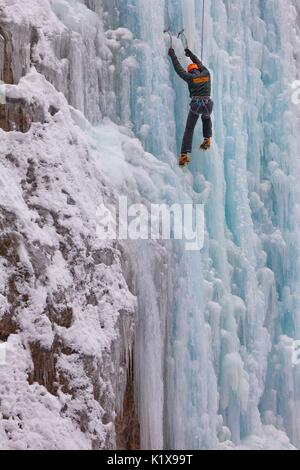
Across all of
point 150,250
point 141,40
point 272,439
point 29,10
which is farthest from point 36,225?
point 272,439

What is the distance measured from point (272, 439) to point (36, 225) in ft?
13.6

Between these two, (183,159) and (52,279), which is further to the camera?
(183,159)

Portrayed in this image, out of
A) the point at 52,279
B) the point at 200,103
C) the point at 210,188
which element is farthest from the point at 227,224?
the point at 52,279

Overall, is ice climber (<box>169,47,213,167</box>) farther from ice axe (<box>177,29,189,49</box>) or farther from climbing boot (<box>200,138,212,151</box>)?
ice axe (<box>177,29,189,49</box>)

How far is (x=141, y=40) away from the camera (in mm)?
7762

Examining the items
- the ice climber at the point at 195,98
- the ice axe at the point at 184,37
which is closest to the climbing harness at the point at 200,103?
the ice climber at the point at 195,98

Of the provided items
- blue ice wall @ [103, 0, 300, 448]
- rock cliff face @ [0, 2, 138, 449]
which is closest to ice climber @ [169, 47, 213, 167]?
blue ice wall @ [103, 0, 300, 448]

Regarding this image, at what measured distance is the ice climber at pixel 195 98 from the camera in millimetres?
7617

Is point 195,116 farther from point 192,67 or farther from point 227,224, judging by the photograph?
point 227,224

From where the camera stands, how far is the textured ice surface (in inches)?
275

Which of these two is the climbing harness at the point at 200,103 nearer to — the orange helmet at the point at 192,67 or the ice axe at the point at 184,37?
the orange helmet at the point at 192,67

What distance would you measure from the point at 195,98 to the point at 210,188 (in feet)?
3.34

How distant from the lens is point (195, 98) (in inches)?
304

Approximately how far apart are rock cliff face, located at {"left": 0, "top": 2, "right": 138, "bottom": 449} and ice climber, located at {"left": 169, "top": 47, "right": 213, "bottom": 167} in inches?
53.9
